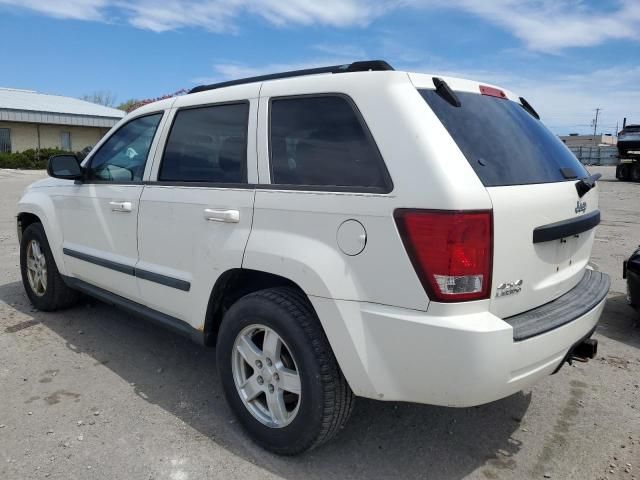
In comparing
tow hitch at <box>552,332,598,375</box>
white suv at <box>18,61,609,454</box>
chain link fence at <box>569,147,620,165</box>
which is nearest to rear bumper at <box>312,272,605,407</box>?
white suv at <box>18,61,609,454</box>

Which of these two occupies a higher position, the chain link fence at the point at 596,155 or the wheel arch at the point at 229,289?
the chain link fence at the point at 596,155

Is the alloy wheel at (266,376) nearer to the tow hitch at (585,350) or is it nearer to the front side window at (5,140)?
the tow hitch at (585,350)

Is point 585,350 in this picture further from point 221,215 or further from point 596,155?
point 596,155

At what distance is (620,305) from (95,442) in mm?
5009

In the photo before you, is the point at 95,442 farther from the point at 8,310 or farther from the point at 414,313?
the point at 8,310

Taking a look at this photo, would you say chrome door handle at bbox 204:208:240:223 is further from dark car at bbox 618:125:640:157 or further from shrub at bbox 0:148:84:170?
shrub at bbox 0:148:84:170

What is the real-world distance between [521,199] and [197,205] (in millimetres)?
1799

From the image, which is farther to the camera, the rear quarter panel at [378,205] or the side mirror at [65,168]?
the side mirror at [65,168]

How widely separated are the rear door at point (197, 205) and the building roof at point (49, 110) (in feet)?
111

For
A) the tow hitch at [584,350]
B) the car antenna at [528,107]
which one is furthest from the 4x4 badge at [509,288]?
the car antenna at [528,107]

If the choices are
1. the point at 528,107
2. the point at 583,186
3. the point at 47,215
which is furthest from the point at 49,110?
the point at 583,186

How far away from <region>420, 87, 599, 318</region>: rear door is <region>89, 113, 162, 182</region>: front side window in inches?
85.2

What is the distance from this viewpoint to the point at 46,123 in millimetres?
34094

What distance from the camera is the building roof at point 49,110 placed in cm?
3222
